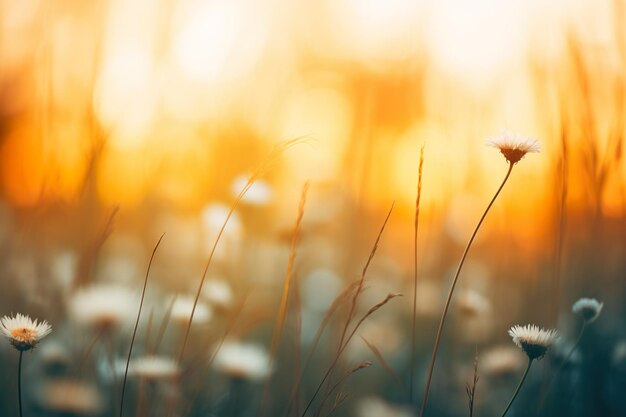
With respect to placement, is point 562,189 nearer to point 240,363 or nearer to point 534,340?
point 534,340

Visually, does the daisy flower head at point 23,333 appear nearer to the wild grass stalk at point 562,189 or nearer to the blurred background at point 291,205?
the blurred background at point 291,205

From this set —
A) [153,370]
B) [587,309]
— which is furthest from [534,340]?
[153,370]

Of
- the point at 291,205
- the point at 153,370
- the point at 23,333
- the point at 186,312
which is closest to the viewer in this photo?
the point at 23,333

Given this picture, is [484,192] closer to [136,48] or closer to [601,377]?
[601,377]

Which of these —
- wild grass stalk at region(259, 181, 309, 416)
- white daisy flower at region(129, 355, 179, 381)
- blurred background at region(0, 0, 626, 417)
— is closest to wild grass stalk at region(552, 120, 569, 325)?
blurred background at region(0, 0, 626, 417)

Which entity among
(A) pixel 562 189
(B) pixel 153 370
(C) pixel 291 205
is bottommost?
(B) pixel 153 370

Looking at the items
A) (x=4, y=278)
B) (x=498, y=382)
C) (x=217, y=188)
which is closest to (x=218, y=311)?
(x=4, y=278)
